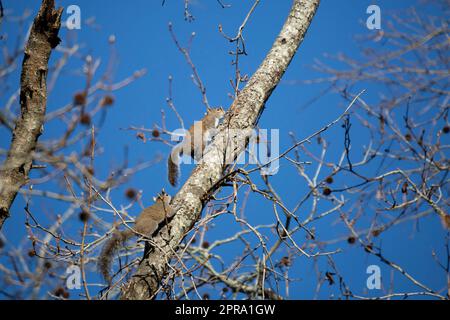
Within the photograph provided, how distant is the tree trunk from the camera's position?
217cm

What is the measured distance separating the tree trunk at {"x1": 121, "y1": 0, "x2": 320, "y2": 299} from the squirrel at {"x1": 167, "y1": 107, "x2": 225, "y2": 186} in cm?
162

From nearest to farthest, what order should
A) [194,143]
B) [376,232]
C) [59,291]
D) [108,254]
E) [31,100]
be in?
[31,100] < [108,254] < [59,291] < [376,232] < [194,143]

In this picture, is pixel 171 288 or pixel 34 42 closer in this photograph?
pixel 34 42

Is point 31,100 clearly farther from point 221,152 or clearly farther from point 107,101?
point 221,152

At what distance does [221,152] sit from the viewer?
2523mm

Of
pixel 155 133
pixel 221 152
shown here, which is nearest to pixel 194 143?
pixel 155 133

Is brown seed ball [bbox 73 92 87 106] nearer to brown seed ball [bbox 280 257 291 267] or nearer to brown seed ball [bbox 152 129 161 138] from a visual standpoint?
brown seed ball [bbox 152 129 161 138]

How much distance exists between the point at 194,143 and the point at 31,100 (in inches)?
117

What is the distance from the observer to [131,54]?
163 ft

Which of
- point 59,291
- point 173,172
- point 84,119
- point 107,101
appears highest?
point 173,172

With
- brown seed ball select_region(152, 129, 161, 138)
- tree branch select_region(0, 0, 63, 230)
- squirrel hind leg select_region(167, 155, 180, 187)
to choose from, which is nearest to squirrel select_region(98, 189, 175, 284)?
squirrel hind leg select_region(167, 155, 180, 187)
